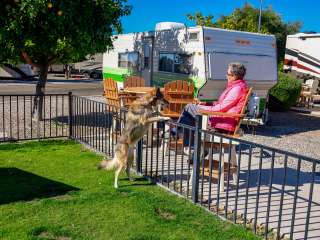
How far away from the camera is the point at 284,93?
15641 millimetres

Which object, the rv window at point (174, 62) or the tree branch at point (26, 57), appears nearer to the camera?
the tree branch at point (26, 57)

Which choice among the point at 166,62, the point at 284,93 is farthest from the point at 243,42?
the point at 284,93

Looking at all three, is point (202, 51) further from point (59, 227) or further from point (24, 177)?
point (59, 227)

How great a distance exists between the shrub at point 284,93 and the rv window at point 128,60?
5.61m

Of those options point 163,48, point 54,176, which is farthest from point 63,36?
point 54,176

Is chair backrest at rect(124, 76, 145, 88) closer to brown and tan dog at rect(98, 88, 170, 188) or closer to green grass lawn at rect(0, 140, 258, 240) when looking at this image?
green grass lawn at rect(0, 140, 258, 240)

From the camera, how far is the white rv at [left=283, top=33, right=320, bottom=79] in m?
17.4

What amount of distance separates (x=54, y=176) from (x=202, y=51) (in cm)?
561

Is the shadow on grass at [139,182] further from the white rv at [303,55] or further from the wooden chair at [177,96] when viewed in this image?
the white rv at [303,55]

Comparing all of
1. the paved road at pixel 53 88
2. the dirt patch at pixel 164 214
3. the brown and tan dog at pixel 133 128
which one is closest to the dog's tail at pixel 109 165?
the brown and tan dog at pixel 133 128

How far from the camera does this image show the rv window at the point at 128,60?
1323 cm

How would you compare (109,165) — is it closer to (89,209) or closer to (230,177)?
(89,209)

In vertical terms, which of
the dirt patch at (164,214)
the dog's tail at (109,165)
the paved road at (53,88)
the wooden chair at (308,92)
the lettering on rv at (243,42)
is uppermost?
the lettering on rv at (243,42)

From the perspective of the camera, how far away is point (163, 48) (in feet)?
39.1
